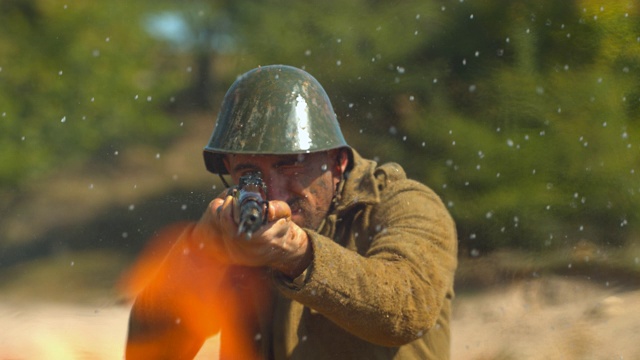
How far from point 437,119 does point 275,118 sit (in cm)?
530

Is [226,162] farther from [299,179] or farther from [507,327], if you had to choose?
[507,327]

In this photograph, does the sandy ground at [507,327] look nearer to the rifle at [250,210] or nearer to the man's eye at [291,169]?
the man's eye at [291,169]

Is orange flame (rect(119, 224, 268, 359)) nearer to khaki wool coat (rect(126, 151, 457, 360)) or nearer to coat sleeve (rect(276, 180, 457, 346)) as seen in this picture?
khaki wool coat (rect(126, 151, 457, 360))

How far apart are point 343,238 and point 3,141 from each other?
653 cm

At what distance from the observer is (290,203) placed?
350 centimetres

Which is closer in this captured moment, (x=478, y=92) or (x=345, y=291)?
(x=345, y=291)

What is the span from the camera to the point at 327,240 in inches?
117

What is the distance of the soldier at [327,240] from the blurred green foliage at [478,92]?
4.83 m

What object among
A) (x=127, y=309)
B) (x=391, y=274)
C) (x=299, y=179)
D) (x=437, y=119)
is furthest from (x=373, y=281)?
(x=127, y=309)

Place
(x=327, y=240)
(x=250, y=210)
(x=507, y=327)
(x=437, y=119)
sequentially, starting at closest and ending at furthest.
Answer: (x=250, y=210) → (x=327, y=240) → (x=507, y=327) → (x=437, y=119)

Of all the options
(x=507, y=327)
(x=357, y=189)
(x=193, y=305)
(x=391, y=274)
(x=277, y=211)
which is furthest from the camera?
(x=507, y=327)

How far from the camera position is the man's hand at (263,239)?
269cm

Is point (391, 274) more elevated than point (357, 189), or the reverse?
point (357, 189)

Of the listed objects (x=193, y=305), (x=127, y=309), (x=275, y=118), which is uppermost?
(x=275, y=118)
